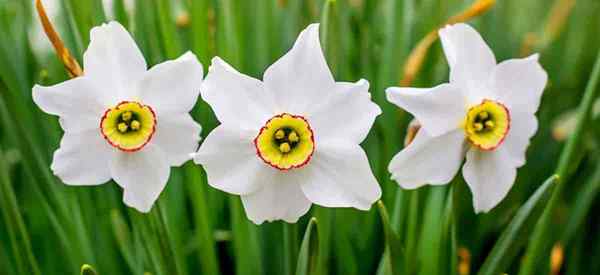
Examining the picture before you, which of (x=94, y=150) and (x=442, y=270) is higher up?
(x=94, y=150)

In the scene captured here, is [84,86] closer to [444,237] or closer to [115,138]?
[115,138]

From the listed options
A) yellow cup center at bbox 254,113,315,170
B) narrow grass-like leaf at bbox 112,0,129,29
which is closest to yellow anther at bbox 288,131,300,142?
yellow cup center at bbox 254,113,315,170

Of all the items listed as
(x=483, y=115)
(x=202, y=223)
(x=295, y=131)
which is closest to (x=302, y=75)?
(x=295, y=131)

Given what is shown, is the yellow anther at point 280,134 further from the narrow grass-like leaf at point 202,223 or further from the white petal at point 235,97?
the narrow grass-like leaf at point 202,223

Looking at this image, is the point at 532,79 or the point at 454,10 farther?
the point at 454,10

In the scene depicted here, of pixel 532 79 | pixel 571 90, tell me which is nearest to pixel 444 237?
pixel 532 79

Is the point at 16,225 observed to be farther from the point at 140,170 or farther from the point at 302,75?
the point at 302,75
